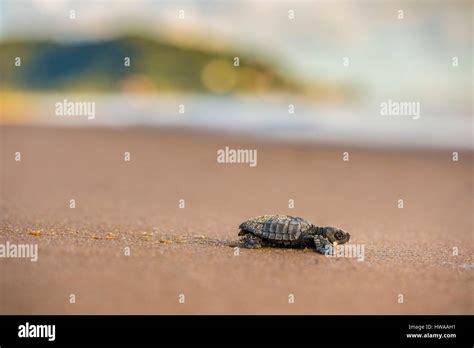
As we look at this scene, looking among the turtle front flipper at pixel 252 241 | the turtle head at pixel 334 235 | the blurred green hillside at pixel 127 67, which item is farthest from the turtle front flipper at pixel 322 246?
the blurred green hillside at pixel 127 67

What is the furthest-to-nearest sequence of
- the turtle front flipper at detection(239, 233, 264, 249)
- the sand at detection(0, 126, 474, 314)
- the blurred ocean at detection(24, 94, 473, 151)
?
the blurred ocean at detection(24, 94, 473, 151) → the turtle front flipper at detection(239, 233, 264, 249) → the sand at detection(0, 126, 474, 314)

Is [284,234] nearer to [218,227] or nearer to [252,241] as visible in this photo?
[252,241]

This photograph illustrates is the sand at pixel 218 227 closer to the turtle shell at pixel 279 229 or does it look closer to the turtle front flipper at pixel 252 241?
the turtle front flipper at pixel 252 241

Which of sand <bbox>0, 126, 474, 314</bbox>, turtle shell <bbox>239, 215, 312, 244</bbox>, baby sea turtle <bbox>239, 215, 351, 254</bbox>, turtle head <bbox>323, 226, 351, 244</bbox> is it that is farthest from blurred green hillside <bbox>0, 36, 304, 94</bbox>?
turtle shell <bbox>239, 215, 312, 244</bbox>

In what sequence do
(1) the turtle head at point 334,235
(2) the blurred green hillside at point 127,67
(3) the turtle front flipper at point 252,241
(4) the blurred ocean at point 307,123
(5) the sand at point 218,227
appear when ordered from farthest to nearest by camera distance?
(2) the blurred green hillside at point 127,67 → (4) the blurred ocean at point 307,123 → (1) the turtle head at point 334,235 → (3) the turtle front flipper at point 252,241 → (5) the sand at point 218,227

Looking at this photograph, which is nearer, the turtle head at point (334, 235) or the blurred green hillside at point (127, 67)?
the turtle head at point (334, 235)

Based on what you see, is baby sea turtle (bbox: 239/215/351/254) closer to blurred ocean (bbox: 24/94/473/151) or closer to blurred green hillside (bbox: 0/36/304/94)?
blurred ocean (bbox: 24/94/473/151)

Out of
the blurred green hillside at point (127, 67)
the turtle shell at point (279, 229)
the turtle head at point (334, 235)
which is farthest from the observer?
the blurred green hillside at point (127, 67)

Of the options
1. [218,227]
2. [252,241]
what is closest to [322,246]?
[252,241]
